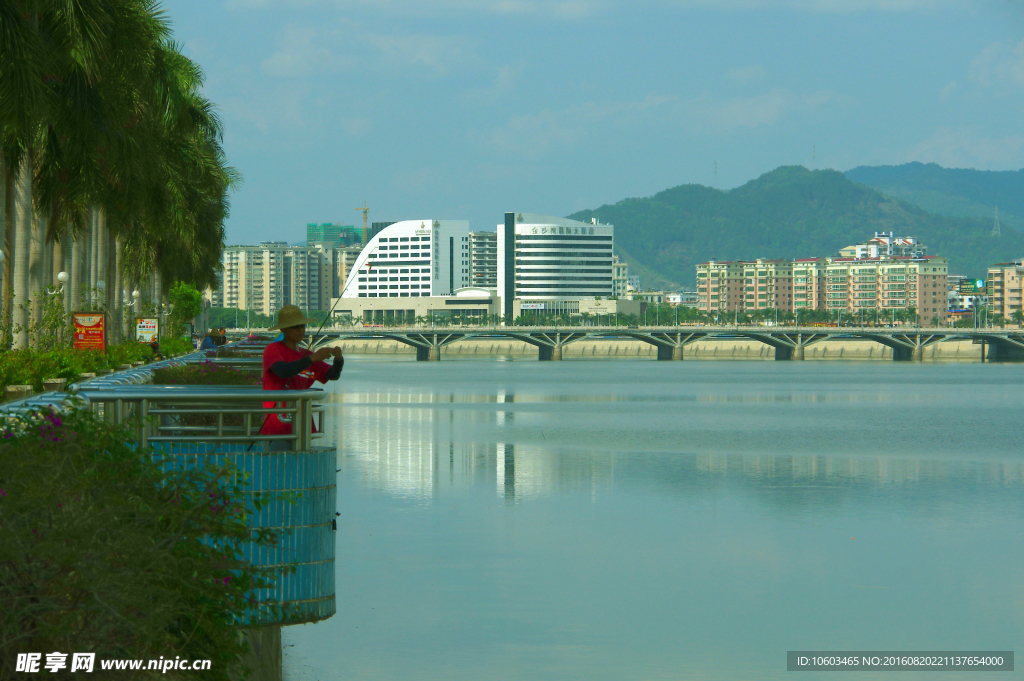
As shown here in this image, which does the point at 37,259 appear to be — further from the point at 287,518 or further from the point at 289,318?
the point at 287,518

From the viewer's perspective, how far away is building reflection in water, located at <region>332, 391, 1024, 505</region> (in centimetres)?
2470

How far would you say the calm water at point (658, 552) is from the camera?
12.4 metres

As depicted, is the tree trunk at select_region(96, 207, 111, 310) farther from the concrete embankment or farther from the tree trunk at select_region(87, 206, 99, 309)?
the concrete embankment

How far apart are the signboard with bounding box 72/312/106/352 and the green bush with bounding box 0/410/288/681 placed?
2257 cm

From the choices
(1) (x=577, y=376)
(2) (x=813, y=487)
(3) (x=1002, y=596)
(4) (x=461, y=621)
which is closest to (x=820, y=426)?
(2) (x=813, y=487)

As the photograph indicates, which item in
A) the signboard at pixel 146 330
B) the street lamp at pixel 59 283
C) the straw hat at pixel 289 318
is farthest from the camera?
the signboard at pixel 146 330

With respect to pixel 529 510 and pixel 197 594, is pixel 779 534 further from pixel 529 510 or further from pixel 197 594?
pixel 197 594

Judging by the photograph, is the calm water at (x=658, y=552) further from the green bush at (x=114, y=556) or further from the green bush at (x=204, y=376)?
the green bush at (x=114, y=556)

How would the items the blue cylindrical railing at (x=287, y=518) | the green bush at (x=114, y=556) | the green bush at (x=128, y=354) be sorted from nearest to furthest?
the green bush at (x=114, y=556), the blue cylindrical railing at (x=287, y=518), the green bush at (x=128, y=354)

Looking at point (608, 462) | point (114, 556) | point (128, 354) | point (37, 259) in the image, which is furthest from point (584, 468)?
point (114, 556)

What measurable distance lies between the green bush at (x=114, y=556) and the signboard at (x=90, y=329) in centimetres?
2257

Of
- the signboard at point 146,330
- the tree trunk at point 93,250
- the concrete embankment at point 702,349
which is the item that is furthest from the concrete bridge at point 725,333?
the signboard at point 146,330

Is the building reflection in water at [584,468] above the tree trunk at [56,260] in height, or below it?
below

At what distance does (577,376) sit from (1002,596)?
7969cm
